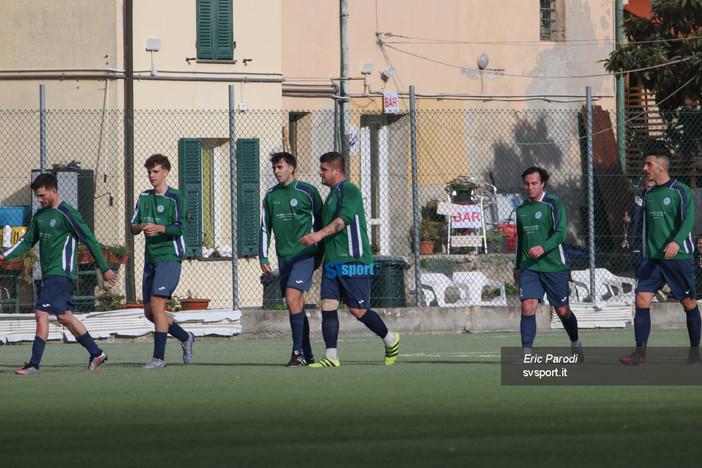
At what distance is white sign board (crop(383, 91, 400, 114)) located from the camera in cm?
2394

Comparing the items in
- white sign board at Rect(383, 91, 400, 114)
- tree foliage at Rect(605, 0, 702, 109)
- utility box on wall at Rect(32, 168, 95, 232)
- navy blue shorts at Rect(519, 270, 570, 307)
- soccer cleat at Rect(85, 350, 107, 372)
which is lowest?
soccer cleat at Rect(85, 350, 107, 372)

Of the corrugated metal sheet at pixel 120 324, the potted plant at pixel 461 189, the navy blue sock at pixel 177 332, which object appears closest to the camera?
the navy blue sock at pixel 177 332

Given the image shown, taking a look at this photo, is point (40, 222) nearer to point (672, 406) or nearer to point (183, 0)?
point (672, 406)

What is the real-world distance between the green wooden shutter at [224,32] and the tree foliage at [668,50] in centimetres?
748

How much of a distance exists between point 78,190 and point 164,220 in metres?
9.68

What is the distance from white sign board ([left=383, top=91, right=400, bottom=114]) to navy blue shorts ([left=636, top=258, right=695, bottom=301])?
1374cm

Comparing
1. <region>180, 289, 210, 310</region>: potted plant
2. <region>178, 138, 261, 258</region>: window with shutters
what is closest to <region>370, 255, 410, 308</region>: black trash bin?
<region>180, 289, 210, 310</region>: potted plant

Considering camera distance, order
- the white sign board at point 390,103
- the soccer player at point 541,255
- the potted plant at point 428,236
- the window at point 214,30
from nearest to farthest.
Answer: the soccer player at point 541,255 < the potted plant at point 428,236 < the window at point 214,30 < the white sign board at point 390,103

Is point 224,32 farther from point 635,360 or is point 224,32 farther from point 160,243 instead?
point 635,360

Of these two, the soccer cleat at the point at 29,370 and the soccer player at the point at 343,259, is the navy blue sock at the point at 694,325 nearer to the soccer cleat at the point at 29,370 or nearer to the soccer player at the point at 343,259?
the soccer player at the point at 343,259

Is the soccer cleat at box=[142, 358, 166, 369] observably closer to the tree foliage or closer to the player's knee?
the player's knee

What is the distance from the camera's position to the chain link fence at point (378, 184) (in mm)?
18719

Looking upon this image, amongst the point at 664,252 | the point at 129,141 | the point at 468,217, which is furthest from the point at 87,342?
the point at 468,217

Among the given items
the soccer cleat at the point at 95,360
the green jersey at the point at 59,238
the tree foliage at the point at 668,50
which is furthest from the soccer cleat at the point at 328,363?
the tree foliage at the point at 668,50
